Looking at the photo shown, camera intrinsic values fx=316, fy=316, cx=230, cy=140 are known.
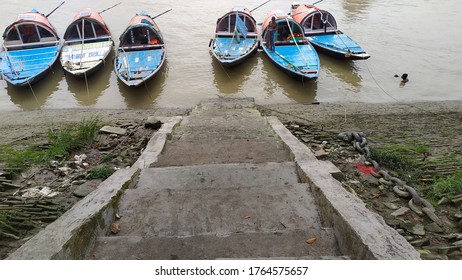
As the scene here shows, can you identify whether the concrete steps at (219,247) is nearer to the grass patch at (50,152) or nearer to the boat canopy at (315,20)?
the grass patch at (50,152)

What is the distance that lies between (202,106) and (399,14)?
18390mm

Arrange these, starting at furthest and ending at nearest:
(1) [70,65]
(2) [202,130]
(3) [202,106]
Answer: (1) [70,65] < (3) [202,106] < (2) [202,130]

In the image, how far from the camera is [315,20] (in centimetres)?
1533

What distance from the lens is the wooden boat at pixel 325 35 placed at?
13.1 m

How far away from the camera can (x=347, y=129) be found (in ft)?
26.4

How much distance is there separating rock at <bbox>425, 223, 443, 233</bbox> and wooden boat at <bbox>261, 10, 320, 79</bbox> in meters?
8.37

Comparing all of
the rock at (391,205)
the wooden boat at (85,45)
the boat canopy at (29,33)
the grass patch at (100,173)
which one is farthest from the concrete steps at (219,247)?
the boat canopy at (29,33)

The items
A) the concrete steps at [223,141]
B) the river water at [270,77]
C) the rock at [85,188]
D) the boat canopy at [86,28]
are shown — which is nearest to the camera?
the rock at [85,188]

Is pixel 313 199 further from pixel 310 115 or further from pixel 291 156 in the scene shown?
pixel 310 115

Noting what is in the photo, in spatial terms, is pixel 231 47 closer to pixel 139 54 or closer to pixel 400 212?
pixel 139 54

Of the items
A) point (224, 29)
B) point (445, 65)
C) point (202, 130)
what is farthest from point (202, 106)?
point (445, 65)

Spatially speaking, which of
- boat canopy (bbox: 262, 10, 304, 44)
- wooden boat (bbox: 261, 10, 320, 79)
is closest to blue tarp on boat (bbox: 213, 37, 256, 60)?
wooden boat (bbox: 261, 10, 320, 79)

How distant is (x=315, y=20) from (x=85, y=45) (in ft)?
34.6

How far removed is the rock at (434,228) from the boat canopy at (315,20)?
12914 mm
